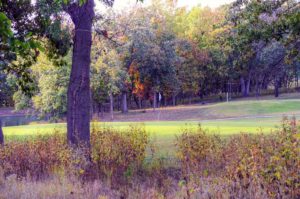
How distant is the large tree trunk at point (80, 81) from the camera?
1081 centimetres

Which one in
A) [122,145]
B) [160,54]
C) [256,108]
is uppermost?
[160,54]

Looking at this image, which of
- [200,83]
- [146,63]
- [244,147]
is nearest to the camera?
[244,147]

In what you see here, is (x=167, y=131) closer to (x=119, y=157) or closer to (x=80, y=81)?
(x=80, y=81)

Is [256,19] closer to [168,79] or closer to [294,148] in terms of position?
[294,148]

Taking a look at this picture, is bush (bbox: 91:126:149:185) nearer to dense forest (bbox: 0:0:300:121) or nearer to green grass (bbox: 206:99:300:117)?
dense forest (bbox: 0:0:300:121)

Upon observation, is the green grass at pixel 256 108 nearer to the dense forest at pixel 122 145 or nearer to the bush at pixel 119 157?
the dense forest at pixel 122 145

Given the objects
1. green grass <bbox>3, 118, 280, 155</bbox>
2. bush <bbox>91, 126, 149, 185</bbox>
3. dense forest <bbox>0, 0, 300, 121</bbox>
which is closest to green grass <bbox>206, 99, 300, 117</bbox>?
dense forest <bbox>0, 0, 300, 121</bbox>

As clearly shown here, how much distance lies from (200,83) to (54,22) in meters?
60.6

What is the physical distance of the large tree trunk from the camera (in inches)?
426

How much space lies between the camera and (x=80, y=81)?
428 inches

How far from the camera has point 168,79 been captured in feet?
186

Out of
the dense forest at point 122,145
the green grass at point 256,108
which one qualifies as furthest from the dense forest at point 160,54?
the green grass at point 256,108

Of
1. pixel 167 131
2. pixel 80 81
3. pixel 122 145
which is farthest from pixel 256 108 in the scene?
pixel 122 145

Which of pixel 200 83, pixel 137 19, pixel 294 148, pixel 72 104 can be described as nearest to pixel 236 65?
pixel 72 104
